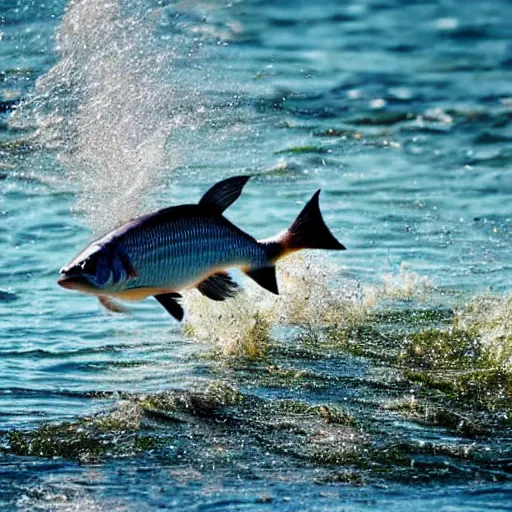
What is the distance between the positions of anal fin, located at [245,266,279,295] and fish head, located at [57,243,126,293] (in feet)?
2.32

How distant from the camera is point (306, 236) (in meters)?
5.88

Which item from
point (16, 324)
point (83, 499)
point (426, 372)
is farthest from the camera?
point (16, 324)

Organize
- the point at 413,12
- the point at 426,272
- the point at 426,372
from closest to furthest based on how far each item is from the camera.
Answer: the point at 426,372, the point at 426,272, the point at 413,12

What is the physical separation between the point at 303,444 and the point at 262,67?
9649mm

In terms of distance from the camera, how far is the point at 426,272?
900 cm

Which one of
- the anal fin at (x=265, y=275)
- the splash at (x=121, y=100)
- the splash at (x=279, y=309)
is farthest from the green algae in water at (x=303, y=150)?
the anal fin at (x=265, y=275)

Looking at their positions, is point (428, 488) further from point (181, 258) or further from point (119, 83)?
point (119, 83)

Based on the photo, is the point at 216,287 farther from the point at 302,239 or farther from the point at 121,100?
the point at 121,100

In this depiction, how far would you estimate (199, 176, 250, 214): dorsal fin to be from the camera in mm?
5680

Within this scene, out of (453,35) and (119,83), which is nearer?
(119,83)

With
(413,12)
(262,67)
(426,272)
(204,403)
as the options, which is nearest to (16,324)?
(204,403)

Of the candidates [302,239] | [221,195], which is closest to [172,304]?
[221,195]

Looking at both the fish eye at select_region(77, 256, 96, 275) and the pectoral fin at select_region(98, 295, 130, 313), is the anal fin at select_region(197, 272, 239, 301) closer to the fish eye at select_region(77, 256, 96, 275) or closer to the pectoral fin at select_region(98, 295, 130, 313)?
the pectoral fin at select_region(98, 295, 130, 313)

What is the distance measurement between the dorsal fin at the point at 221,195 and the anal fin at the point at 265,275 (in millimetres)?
318
